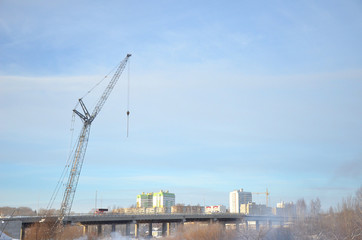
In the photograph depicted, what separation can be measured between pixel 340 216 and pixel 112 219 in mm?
69079

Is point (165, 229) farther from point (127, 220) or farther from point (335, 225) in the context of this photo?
point (335, 225)

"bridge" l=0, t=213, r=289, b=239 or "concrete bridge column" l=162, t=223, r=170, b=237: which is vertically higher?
"bridge" l=0, t=213, r=289, b=239

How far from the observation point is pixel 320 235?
3900 inches

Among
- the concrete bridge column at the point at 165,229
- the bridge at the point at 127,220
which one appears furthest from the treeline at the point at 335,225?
the concrete bridge column at the point at 165,229

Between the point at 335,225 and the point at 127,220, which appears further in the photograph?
the point at 127,220

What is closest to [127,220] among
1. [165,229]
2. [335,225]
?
[165,229]

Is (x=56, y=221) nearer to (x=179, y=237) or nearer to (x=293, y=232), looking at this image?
(x=179, y=237)

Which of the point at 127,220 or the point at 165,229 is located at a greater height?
the point at 127,220

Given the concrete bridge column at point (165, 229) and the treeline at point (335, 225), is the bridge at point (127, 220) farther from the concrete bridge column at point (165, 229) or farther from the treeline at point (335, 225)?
the treeline at point (335, 225)

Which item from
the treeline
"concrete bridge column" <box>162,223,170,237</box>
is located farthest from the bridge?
the treeline

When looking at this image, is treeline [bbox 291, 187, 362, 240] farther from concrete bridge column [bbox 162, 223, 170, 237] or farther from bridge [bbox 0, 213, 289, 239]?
concrete bridge column [bbox 162, 223, 170, 237]

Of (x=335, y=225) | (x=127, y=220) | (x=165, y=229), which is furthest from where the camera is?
(x=165, y=229)

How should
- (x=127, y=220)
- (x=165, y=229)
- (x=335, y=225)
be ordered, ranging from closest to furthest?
1. (x=335, y=225)
2. (x=127, y=220)
3. (x=165, y=229)

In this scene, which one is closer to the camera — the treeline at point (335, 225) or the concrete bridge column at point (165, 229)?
the treeline at point (335, 225)
